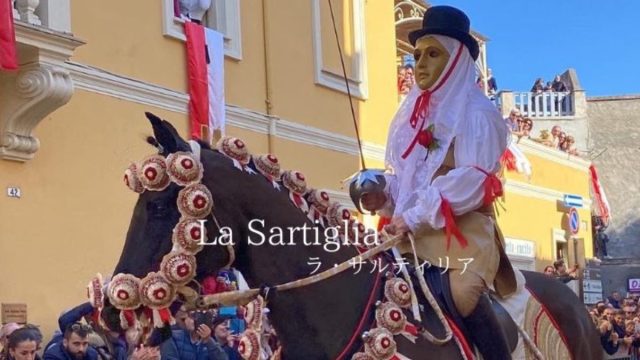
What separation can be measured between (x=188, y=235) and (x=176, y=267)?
14cm

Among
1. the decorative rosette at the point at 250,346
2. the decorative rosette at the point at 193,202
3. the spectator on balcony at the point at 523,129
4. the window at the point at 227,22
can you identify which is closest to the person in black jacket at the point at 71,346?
the decorative rosette at the point at 250,346

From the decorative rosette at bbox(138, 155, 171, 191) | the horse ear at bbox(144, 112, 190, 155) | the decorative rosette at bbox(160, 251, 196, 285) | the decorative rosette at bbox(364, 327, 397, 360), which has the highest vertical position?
the horse ear at bbox(144, 112, 190, 155)

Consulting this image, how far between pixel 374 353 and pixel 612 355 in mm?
9589

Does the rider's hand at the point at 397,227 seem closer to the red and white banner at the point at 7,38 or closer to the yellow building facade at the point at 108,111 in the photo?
the yellow building facade at the point at 108,111

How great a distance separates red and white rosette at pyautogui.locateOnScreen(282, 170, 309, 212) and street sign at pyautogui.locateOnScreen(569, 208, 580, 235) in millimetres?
20420

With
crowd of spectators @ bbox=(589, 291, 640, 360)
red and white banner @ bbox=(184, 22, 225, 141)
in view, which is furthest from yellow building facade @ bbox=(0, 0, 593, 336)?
crowd of spectators @ bbox=(589, 291, 640, 360)

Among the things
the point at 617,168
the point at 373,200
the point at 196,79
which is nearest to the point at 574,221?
the point at 617,168

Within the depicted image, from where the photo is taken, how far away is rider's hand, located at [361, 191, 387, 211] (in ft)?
17.9

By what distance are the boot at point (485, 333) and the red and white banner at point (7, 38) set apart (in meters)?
4.98

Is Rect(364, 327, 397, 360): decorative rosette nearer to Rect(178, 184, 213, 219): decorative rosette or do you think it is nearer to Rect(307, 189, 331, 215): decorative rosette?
Rect(307, 189, 331, 215): decorative rosette

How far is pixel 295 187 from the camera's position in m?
4.69

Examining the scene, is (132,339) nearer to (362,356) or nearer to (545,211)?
(362,356)

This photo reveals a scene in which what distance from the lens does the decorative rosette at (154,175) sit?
423cm

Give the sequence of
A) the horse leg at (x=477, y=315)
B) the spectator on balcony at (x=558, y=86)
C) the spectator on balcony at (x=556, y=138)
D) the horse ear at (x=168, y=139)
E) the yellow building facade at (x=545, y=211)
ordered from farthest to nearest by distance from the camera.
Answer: the spectator on balcony at (x=558, y=86)
the spectator on balcony at (x=556, y=138)
the yellow building facade at (x=545, y=211)
the horse leg at (x=477, y=315)
the horse ear at (x=168, y=139)
